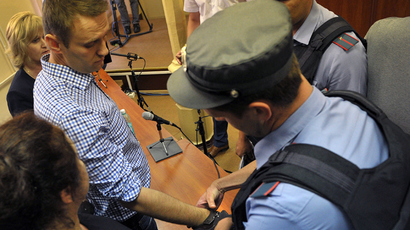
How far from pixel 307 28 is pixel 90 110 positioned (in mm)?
1122

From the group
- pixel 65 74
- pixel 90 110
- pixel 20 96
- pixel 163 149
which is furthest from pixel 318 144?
pixel 20 96

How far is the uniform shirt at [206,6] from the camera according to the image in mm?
2158

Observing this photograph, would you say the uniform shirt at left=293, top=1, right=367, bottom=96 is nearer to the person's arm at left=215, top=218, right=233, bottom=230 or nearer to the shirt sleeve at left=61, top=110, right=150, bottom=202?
the person's arm at left=215, top=218, right=233, bottom=230

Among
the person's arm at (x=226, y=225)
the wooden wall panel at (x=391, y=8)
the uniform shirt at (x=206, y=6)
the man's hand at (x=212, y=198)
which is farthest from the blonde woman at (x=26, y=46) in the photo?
the wooden wall panel at (x=391, y=8)

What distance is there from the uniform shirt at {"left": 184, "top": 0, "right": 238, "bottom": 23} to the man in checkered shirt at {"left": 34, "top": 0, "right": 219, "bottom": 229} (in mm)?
1201

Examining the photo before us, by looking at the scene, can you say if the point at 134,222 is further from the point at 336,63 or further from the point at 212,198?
the point at 336,63

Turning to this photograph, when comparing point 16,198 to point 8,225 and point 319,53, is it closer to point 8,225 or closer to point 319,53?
point 8,225

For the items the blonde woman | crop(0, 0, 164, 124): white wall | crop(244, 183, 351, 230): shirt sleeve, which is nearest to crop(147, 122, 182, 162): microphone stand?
the blonde woman

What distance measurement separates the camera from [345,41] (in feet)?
4.21

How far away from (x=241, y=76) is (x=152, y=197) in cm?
71

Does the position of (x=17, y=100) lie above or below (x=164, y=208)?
above

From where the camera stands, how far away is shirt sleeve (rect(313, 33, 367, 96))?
1.24m

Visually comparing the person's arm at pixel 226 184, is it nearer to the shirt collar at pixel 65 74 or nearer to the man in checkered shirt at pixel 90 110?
the man in checkered shirt at pixel 90 110

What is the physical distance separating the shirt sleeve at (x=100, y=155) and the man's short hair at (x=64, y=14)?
0.33 meters
